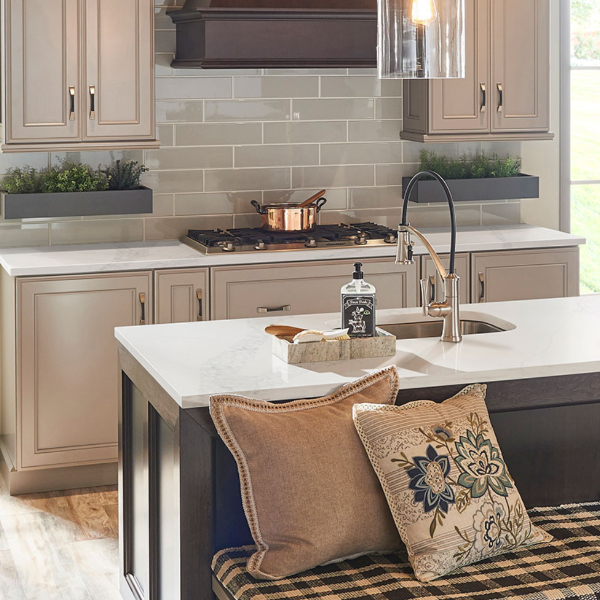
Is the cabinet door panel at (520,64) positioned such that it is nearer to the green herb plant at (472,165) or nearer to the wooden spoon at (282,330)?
the green herb plant at (472,165)

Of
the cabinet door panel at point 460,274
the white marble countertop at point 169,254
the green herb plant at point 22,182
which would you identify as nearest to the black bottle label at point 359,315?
the white marble countertop at point 169,254

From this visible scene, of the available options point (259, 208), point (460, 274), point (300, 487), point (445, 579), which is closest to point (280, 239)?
point (259, 208)

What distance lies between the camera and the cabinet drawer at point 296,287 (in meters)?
4.51

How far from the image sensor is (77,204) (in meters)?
4.61

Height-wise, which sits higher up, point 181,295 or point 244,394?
point 181,295

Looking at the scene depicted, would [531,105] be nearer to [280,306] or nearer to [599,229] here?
[599,229]

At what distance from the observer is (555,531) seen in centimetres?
263

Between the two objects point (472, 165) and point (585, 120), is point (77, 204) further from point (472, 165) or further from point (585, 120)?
point (585, 120)

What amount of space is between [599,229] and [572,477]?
325 cm

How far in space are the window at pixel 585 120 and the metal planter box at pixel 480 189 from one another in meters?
0.46

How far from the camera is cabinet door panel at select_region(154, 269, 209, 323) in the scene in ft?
14.5

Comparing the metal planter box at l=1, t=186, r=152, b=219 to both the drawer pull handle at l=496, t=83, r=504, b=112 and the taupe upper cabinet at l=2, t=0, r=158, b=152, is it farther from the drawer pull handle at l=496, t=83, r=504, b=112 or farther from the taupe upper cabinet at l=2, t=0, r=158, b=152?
the drawer pull handle at l=496, t=83, r=504, b=112

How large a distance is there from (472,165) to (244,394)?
3.32 m

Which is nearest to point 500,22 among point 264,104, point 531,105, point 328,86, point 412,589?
point 531,105
